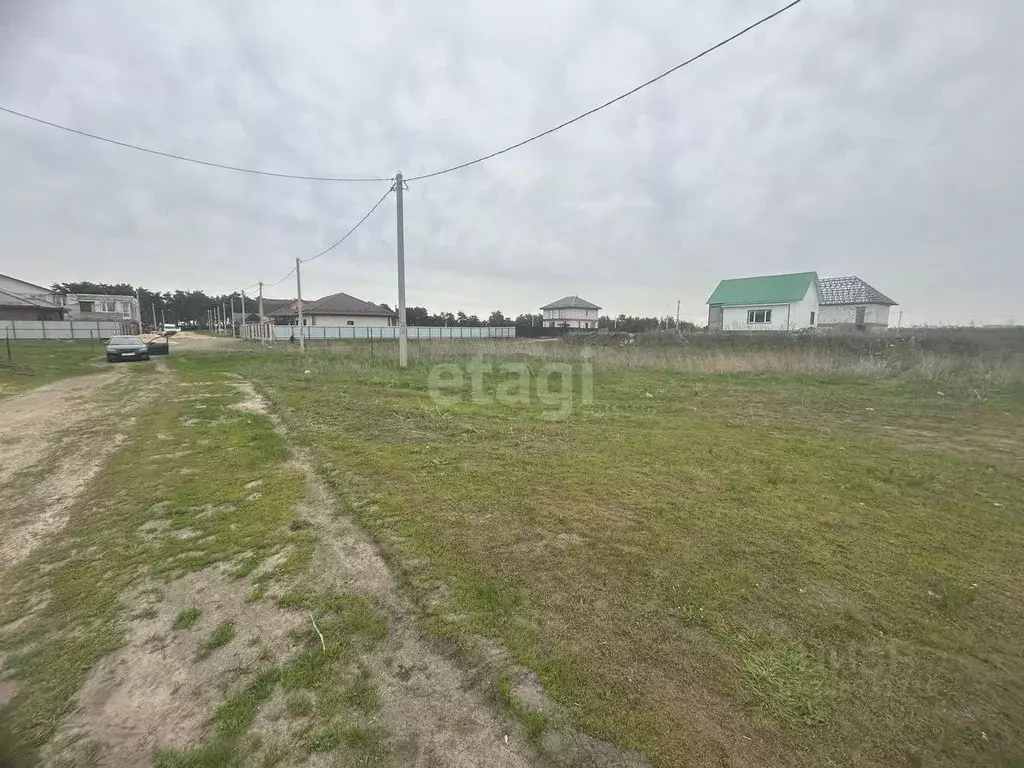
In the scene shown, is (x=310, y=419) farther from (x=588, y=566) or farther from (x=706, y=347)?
(x=706, y=347)

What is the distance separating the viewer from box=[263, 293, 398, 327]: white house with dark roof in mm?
53281

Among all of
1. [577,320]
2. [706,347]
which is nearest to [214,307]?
[577,320]

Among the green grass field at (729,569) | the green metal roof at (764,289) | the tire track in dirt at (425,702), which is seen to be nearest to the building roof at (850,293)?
the green metal roof at (764,289)

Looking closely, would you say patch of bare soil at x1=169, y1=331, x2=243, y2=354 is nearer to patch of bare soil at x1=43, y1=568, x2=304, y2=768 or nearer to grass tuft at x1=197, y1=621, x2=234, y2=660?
patch of bare soil at x1=43, y1=568, x2=304, y2=768

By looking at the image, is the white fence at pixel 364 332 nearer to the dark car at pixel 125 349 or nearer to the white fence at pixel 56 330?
the white fence at pixel 56 330

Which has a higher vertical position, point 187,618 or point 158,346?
point 158,346

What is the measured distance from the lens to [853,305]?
Result: 118ft

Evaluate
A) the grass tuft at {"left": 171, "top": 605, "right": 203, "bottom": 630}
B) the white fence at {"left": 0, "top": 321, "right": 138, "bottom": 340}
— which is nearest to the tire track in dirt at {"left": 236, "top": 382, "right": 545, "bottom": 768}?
the grass tuft at {"left": 171, "top": 605, "right": 203, "bottom": 630}

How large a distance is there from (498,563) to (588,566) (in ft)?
2.11

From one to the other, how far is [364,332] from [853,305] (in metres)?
45.7

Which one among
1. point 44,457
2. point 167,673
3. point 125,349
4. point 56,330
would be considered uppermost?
point 56,330

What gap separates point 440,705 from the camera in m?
1.99

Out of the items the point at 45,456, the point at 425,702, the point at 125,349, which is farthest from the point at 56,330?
the point at 425,702

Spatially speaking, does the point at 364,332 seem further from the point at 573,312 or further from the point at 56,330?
the point at 573,312
